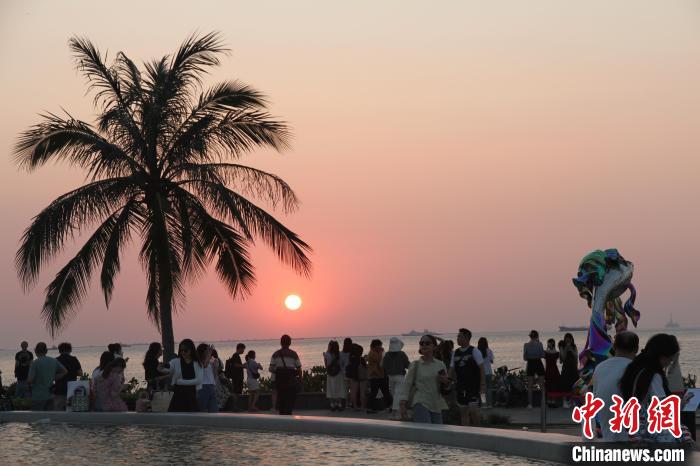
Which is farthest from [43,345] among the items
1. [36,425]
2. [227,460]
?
[227,460]

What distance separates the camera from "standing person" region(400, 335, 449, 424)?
15.3 m

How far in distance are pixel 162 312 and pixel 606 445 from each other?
16914 mm

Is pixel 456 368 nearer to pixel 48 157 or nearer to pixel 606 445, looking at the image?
pixel 606 445

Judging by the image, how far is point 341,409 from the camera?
2567 cm

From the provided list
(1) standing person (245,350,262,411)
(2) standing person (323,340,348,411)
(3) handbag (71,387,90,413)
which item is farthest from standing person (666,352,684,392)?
(1) standing person (245,350,262,411)

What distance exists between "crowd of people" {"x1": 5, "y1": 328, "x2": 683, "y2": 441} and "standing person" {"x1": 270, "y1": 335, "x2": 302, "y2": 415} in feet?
0.06

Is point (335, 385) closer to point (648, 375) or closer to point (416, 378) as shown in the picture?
point (416, 378)

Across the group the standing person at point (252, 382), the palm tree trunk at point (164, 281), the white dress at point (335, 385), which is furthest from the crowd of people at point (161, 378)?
the white dress at point (335, 385)

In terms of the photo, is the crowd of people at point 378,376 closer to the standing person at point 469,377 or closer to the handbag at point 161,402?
the standing person at point 469,377

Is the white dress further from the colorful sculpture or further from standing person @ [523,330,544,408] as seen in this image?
the colorful sculpture

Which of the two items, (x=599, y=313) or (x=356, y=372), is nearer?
(x=599, y=313)

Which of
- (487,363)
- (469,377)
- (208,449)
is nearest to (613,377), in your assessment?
(208,449)

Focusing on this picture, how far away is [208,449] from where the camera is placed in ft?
48.8

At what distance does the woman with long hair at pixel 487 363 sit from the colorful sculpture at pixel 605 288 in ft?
25.5
